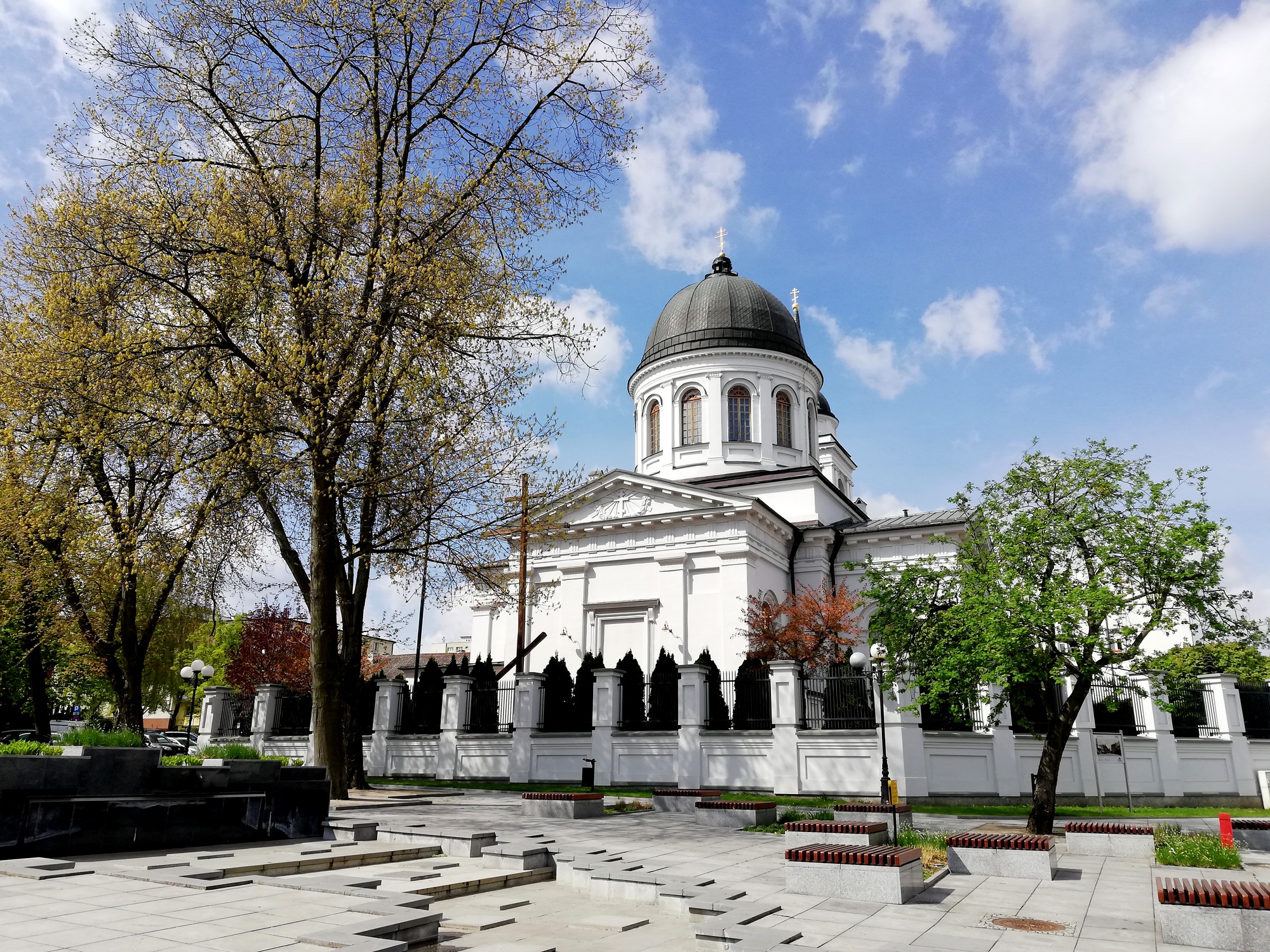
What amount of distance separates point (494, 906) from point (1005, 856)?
251 inches

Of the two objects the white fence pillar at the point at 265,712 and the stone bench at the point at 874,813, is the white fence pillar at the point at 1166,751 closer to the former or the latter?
the stone bench at the point at 874,813

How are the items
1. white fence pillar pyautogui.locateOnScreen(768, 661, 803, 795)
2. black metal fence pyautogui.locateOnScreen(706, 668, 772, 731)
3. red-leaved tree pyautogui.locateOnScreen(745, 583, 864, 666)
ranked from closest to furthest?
white fence pillar pyautogui.locateOnScreen(768, 661, 803, 795), black metal fence pyautogui.locateOnScreen(706, 668, 772, 731), red-leaved tree pyautogui.locateOnScreen(745, 583, 864, 666)

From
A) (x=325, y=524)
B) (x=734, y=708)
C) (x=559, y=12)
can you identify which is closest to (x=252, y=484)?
(x=325, y=524)

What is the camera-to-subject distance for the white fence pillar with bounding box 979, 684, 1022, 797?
2127cm

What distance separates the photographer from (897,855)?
9.15 metres

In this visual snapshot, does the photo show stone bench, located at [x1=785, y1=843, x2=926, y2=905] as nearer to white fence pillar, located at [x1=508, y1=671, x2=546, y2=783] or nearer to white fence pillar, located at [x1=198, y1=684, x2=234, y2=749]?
white fence pillar, located at [x1=508, y1=671, x2=546, y2=783]

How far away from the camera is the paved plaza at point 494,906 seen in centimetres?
599

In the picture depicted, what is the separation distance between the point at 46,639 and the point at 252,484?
1235 cm

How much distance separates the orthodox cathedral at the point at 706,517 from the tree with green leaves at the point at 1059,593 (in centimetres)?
1341

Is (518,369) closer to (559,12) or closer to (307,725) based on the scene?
(559,12)

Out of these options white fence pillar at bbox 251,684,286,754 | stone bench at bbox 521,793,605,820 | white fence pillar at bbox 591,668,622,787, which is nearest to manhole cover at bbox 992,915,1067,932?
stone bench at bbox 521,793,605,820

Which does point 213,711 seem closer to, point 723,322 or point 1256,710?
point 723,322

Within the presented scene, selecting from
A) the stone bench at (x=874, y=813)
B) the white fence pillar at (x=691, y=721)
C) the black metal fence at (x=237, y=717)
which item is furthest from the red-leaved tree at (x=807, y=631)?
the black metal fence at (x=237, y=717)

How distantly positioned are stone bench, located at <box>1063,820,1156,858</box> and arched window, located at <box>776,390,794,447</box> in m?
27.9
